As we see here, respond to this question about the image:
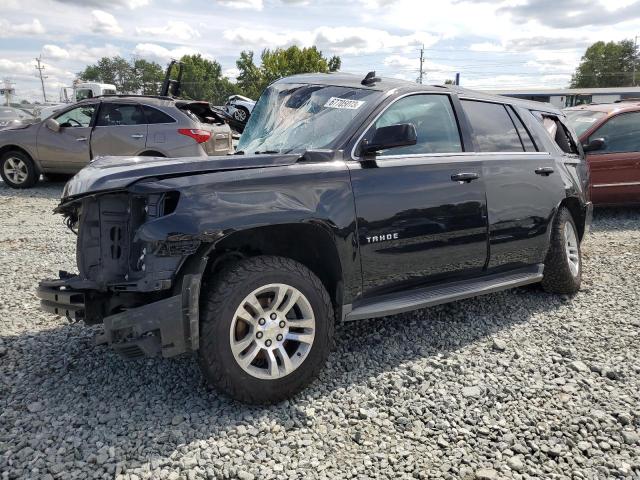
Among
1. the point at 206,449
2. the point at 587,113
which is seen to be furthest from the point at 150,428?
the point at 587,113

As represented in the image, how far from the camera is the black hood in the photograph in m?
2.93

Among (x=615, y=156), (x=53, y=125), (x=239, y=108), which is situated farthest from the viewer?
(x=239, y=108)

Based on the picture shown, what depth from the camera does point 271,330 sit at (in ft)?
9.94

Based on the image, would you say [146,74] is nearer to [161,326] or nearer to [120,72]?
[120,72]

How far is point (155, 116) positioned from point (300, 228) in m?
7.34

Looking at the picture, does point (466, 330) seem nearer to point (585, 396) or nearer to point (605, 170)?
point (585, 396)

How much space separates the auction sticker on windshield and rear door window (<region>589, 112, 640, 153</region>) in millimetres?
6122

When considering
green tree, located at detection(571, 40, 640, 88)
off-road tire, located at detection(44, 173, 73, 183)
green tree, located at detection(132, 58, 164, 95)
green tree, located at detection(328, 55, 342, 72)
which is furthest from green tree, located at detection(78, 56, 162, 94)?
off-road tire, located at detection(44, 173, 73, 183)

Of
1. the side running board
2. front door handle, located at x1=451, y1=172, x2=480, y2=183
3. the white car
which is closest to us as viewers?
the side running board

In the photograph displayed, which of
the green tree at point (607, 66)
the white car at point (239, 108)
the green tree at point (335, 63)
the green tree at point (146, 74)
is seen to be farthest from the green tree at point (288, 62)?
the green tree at point (607, 66)

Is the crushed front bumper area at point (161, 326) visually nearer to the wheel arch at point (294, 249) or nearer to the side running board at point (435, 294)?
the wheel arch at point (294, 249)

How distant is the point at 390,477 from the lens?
99.9 inches

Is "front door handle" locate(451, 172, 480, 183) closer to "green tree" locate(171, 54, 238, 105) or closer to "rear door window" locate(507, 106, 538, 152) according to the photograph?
"rear door window" locate(507, 106, 538, 152)

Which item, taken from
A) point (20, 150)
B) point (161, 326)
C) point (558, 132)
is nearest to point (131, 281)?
point (161, 326)
